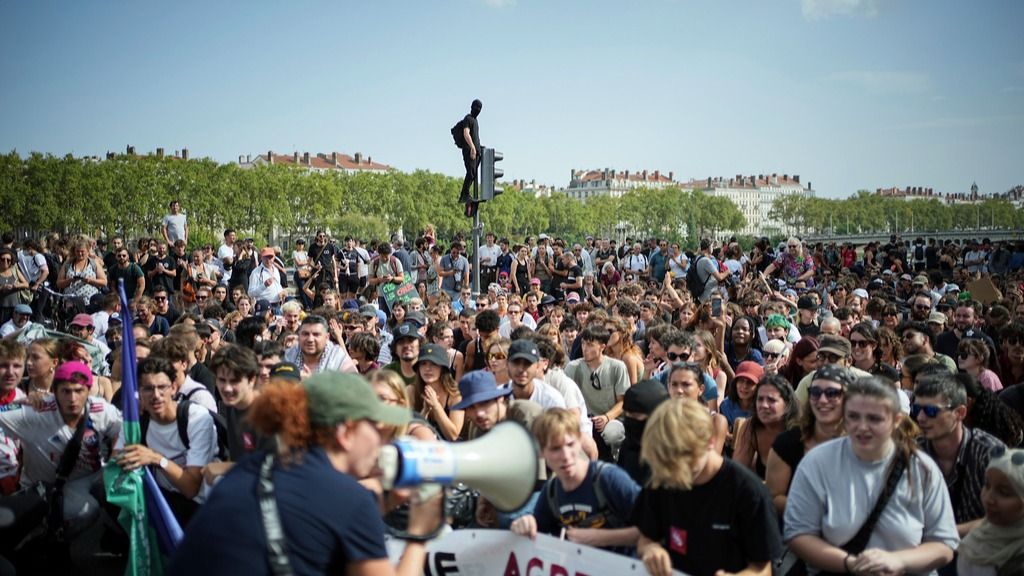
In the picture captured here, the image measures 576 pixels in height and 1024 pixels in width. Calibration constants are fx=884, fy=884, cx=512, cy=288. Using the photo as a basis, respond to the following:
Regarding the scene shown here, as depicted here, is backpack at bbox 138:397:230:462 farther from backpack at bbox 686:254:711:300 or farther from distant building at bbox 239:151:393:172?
distant building at bbox 239:151:393:172

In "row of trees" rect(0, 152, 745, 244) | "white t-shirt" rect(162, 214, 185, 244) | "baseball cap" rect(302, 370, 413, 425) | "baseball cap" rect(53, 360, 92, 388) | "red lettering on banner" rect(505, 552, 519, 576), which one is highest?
"row of trees" rect(0, 152, 745, 244)

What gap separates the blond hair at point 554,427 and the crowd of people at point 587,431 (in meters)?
0.01

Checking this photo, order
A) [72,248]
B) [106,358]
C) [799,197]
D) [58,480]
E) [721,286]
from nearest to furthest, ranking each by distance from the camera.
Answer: [58,480] → [106,358] → [72,248] → [721,286] → [799,197]

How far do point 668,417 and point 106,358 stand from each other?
7119 millimetres

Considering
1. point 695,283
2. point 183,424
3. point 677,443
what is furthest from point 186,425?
point 695,283

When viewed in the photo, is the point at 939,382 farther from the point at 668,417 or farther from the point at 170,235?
the point at 170,235

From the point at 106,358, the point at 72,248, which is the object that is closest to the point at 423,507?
the point at 106,358

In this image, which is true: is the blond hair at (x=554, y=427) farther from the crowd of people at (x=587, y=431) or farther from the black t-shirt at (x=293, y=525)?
the black t-shirt at (x=293, y=525)

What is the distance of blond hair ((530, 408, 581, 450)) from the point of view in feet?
13.0

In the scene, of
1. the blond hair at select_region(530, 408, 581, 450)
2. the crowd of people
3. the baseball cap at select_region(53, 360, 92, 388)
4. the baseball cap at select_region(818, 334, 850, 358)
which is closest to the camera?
the crowd of people

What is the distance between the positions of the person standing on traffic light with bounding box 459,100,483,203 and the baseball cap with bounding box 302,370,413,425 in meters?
10.1

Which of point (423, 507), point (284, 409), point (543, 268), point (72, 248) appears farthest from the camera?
point (543, 268)

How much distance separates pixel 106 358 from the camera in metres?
8.85

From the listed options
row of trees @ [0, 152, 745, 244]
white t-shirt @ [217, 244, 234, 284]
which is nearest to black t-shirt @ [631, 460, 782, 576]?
white t-shirt @ [217, 244, 234, 284]
